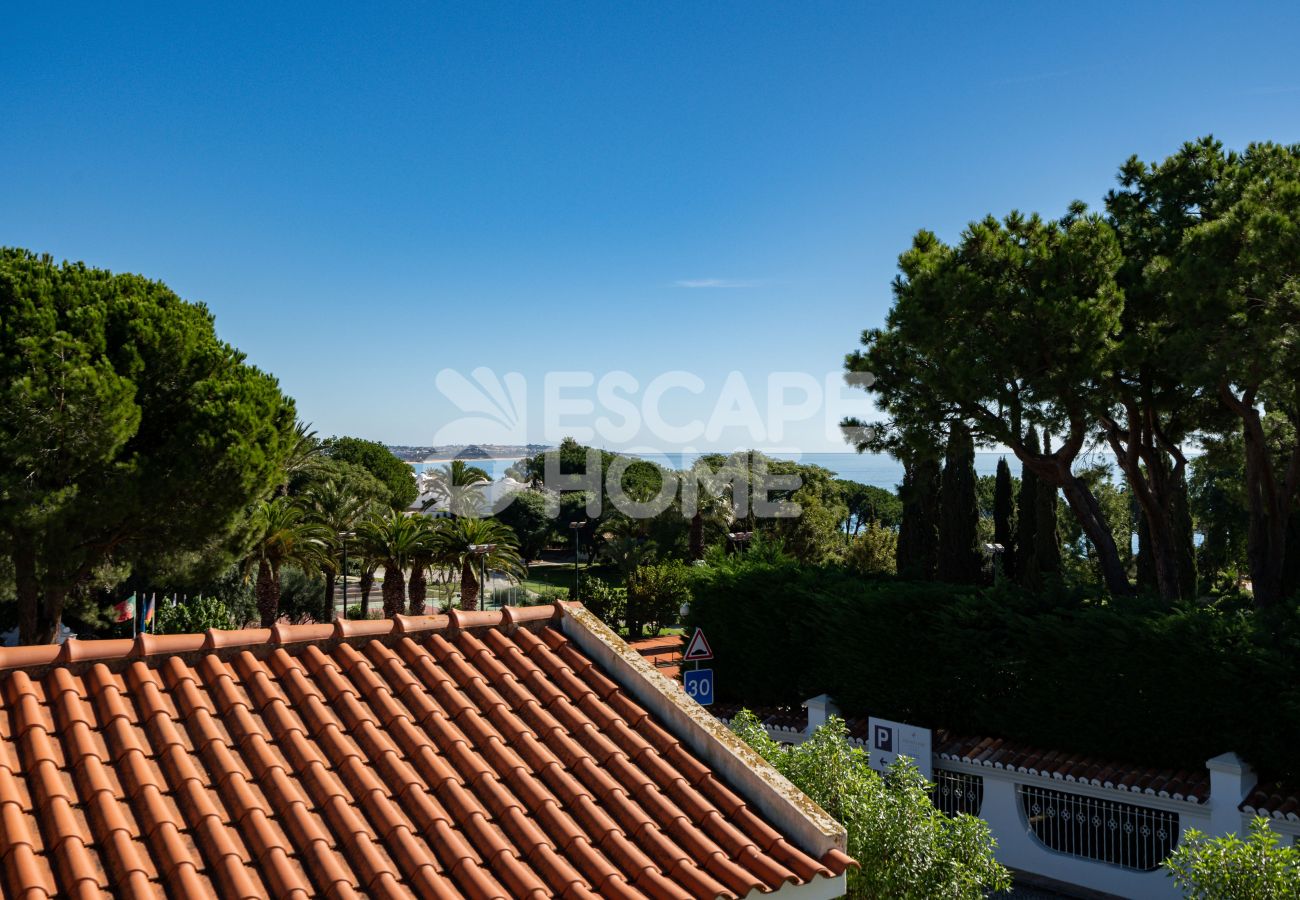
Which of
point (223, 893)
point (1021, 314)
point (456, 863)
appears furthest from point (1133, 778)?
point (223, 893)

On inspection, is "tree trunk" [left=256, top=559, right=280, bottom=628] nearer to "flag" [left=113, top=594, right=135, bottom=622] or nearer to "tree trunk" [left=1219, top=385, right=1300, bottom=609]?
"flag" [left=113, top=594, right=135, bottom=622]

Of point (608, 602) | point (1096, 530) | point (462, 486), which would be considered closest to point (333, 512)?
point (608, 602)

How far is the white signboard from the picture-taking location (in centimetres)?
1515

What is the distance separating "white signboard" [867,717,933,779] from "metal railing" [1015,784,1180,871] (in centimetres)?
146

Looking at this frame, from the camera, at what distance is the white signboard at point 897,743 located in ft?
49.7

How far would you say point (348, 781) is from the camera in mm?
4957

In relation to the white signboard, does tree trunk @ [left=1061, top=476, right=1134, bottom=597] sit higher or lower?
higher

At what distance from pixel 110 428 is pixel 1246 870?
69.6 ft

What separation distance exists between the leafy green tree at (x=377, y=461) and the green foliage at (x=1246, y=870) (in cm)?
6213

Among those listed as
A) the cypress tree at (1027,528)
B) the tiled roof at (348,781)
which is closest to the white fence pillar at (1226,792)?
the tiled roof at (348,781)

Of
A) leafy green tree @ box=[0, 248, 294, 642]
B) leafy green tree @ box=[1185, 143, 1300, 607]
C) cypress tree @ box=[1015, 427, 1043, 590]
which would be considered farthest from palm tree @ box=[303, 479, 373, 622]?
leafy green tree @ box=[1185, 143, 1300, 607]

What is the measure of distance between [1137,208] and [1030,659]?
448 inches

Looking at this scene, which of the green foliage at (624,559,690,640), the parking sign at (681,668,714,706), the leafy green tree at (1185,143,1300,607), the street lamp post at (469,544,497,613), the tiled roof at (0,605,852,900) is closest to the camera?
the tiled roof at (0,605,852,900)

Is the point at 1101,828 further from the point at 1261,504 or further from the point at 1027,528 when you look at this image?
the point at 1027,528
